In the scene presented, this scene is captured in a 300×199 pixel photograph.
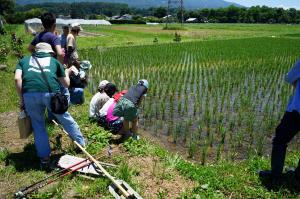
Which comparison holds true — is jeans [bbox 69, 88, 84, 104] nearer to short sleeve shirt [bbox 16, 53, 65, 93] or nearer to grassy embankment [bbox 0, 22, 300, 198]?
grassy embankment [bbox 0, 22, 300, 198]

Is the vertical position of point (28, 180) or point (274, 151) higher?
point (274, 151)

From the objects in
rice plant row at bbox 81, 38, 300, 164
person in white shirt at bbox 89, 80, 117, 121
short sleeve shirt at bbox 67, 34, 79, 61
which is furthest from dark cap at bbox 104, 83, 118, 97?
short sleeve shirt at bbox 67, 34, 79, 61

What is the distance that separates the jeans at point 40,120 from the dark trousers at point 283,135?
2.59 m

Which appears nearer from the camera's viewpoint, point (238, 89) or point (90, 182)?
point (90, 182)

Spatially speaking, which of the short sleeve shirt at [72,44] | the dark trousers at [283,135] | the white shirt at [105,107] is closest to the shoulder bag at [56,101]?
the white shirt at [105,107]

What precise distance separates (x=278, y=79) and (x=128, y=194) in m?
9.20

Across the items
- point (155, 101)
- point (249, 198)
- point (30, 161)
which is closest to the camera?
point (249, 198)

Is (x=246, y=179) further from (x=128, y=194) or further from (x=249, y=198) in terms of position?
(x=128, y=194)

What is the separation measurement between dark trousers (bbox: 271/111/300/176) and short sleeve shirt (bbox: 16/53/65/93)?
2788mm

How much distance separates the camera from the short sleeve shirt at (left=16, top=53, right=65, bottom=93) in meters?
4.32

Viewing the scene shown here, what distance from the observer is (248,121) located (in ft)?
23.2

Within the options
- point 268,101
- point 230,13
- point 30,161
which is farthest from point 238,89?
point 230,13

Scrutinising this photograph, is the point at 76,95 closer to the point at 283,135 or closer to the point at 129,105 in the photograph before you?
the point at 129,105

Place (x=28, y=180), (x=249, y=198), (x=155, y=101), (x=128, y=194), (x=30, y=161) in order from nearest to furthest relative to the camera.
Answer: (x=128, y=194) < (x=249, y=198) < (x=28, y=180) < (x=30, y=161) < (x=155, y=101)
